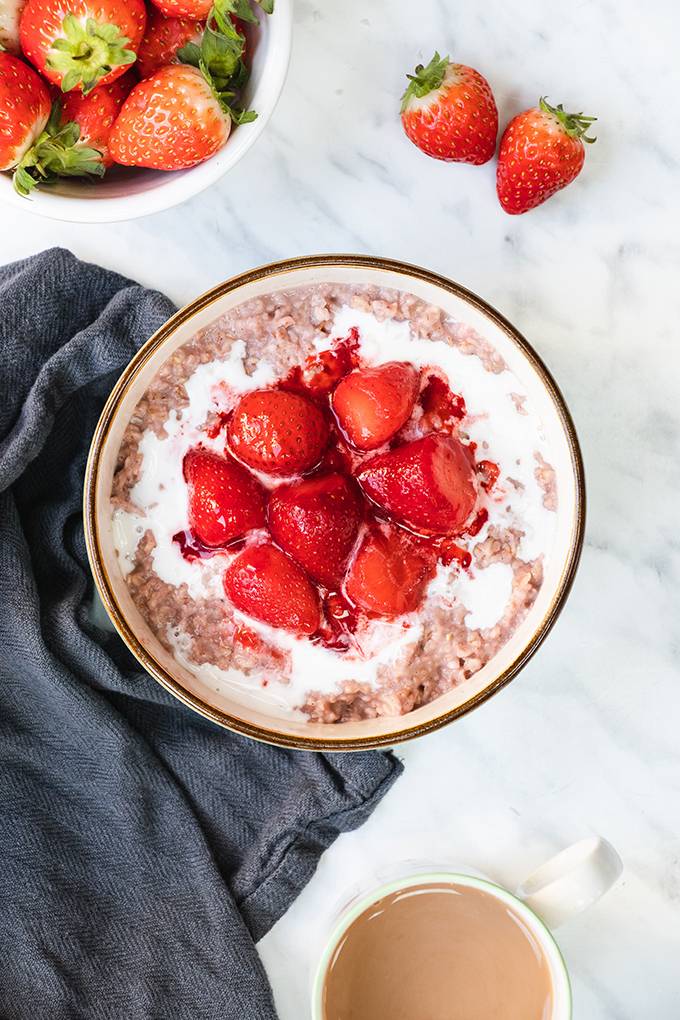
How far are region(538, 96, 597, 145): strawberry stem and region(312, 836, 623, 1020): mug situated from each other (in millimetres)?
813

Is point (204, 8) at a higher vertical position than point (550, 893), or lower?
higher

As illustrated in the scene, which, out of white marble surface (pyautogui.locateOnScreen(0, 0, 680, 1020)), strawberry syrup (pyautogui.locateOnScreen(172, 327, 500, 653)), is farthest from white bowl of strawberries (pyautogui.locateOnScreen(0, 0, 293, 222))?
strawberry syrup (pyautogui.locateOnScreen(172, 327, 500, 653))

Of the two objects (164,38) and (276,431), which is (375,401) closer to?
(276,431)

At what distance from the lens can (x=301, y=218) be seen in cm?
129

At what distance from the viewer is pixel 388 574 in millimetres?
1142

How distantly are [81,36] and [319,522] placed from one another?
0.55m

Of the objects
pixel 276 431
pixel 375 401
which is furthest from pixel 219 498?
pixel 375 401

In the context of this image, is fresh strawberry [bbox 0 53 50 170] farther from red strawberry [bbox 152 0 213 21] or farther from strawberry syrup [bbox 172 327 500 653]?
strawberry syrup [bbox 172 327 500 653]

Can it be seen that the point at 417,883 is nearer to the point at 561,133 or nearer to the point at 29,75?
the point at 561,133

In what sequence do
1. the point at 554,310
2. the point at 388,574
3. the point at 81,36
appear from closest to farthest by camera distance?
1. the point at 81,36
2. the point at 388,574
3. the point at 554,310

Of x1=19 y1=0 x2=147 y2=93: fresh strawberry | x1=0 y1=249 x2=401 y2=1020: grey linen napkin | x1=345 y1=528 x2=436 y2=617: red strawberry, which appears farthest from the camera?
x1=0 y1=249 x2=401 y2=1020: grey linen napkin

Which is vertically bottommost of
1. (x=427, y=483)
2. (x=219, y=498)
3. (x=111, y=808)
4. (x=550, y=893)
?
(x=111, y=808)

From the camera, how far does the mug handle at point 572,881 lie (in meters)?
1.15

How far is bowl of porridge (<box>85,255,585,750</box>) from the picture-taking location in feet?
3.70
